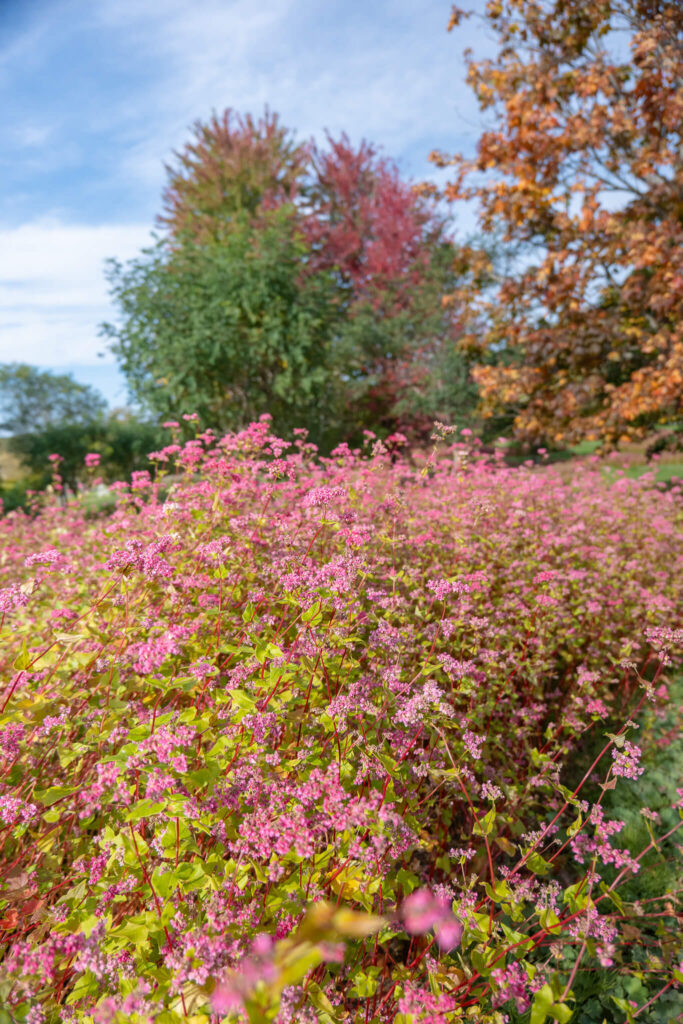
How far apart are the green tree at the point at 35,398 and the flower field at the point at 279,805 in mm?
48349

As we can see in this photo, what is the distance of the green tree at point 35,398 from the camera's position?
45.8 m

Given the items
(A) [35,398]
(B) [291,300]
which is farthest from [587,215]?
(A) [35,398]

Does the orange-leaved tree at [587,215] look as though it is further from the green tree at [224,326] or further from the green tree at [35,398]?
the green tree at [35,398]

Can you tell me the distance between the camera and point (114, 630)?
2379 mm

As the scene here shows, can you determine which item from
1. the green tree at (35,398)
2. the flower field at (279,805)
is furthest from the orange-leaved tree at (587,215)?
the green tree at (35,398)

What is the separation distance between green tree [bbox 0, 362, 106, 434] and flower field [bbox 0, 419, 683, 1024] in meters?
48.3

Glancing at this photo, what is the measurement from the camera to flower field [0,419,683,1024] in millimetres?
1317

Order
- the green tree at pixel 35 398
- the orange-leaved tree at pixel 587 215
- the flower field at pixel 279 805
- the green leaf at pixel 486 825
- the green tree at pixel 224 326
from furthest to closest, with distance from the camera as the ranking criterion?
the green tree at pixel 35 398 → the green tree at pixel 224 326 → the orange-leaved tree at pixel 587 215 → the green leaf at pixel 486 825 → the flower field at pixel 279 805

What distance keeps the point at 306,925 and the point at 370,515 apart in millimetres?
3040

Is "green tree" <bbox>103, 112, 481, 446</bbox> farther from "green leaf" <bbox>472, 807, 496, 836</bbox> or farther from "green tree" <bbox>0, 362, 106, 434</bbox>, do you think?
"green tree" <bbox>0, 362, 106, 434</bbox>

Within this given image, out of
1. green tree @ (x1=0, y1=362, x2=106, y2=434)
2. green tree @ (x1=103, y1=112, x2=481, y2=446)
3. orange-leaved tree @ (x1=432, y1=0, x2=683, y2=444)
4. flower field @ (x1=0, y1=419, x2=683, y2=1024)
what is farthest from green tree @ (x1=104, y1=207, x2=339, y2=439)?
green tree @ (x1=0, y1=362, x2=106, y2=434)

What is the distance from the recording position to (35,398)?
155ft

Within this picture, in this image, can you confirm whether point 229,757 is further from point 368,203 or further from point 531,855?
point 368,203

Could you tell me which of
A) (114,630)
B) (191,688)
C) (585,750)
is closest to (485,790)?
(191,688)
